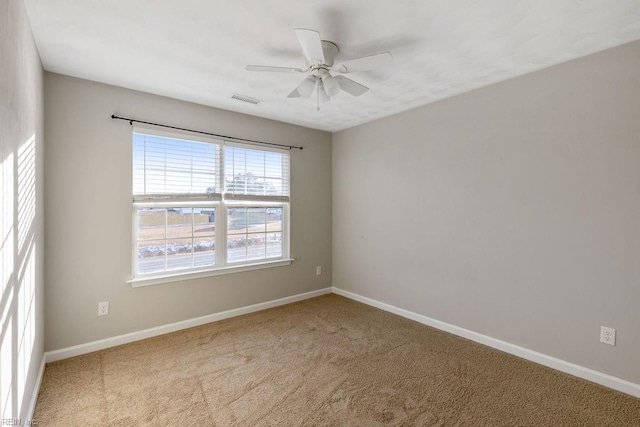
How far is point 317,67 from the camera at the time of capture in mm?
2271

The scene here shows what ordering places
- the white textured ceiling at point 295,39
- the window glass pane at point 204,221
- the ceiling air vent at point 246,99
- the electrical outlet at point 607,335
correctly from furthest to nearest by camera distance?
1. the window glass pane at point 204,221
2. the ceiling air vent at point 246,99
3. the electrical outlet at point 607,335
4. the white textured ceiling at point 295,39

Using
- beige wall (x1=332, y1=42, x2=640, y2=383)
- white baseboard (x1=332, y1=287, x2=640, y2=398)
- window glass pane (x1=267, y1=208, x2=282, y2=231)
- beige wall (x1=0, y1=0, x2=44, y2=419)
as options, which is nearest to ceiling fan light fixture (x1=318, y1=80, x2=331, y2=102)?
beige wall (x1=332, y1=42, x2=640, y2=383)

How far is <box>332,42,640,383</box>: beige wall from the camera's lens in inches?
89.3

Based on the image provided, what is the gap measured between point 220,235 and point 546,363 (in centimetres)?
347

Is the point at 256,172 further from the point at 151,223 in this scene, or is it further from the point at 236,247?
the point at 151,223

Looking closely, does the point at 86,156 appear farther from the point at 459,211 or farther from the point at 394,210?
A: the point at 459,211

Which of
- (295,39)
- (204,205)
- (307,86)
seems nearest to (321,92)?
(307,86)

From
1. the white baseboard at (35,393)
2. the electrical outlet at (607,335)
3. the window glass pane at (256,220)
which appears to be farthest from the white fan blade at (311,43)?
the electrical outlet at (607,335)

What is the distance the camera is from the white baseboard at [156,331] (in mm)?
2713

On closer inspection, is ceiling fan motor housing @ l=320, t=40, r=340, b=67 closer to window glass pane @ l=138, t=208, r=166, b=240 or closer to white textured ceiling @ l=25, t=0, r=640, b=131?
white textured ceiling @ l=25, t=0, r=640, b=131

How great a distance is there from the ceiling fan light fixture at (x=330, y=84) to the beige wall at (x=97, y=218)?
173 centimetres

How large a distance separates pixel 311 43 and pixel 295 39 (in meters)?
0.39

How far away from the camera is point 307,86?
94.7 inches

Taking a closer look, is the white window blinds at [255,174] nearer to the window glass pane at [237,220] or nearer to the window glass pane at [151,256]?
the window glass pane at [237,220]
